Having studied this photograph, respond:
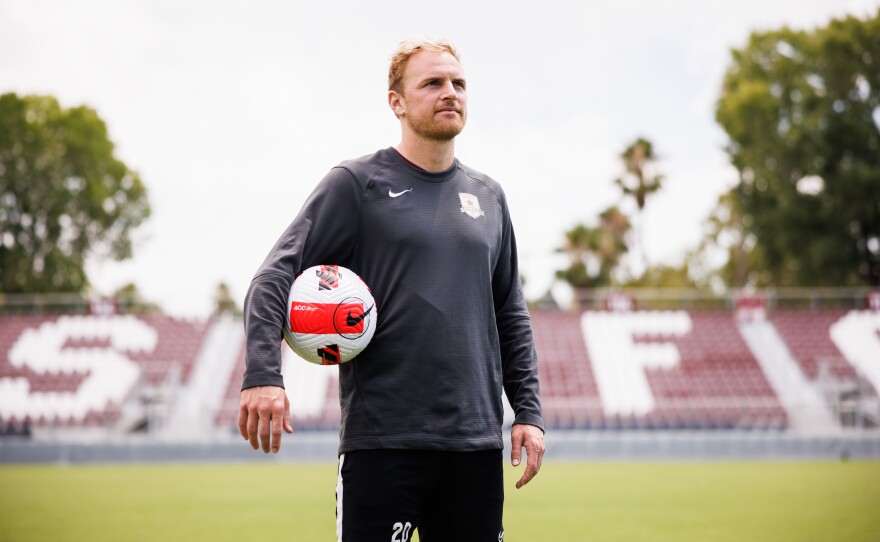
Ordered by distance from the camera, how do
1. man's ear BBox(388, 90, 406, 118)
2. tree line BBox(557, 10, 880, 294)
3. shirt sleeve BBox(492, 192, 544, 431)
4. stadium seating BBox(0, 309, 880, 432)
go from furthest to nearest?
tree line BBox(557, 10, 880, 294)
stadium seating BBox(0, 309, 880, 432)
shirt sleeve BBox(492, 192, 544, 431)
man's ear BBox(388, 90, 406, 118)

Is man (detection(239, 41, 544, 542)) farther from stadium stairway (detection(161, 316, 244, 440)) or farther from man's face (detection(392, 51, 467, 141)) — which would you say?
stadium stairway (detection(161, 316, 244, 440))

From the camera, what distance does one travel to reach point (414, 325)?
3070mm

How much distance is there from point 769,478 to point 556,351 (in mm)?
14826

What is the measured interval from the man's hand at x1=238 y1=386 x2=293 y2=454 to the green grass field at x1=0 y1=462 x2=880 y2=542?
610 centimetres

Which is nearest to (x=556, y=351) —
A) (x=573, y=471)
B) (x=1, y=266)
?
(x=573, y=471)

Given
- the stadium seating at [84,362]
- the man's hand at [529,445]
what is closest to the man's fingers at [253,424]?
the man's hand at [529,445]

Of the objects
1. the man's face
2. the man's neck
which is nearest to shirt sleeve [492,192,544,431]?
the man's neck

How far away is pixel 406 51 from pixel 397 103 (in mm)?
185

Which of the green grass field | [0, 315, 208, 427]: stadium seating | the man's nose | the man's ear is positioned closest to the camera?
the man's nose

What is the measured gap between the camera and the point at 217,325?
3184cm

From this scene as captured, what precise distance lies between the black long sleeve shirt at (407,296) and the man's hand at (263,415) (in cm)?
9

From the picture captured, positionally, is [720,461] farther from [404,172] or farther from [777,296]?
[404,172]

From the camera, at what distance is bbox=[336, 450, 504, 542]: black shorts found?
296 cm

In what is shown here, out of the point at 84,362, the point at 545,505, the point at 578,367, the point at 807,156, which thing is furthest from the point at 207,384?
the point at 807,156
